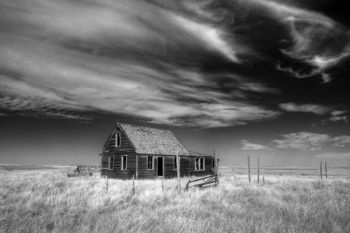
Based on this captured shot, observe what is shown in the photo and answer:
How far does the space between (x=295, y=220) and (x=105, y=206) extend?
6.32 metres

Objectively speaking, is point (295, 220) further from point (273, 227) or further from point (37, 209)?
point (37, 209)

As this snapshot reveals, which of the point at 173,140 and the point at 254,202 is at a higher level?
the point at 173,140

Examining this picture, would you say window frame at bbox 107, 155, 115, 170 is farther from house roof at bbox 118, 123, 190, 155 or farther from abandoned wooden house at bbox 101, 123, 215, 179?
house roof at bbox 118, 123, 190, 155

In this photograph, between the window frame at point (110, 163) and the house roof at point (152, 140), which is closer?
the house roof at point (152, 140)

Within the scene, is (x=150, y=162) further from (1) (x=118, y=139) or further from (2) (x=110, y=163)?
(2) (x=110, y=163)

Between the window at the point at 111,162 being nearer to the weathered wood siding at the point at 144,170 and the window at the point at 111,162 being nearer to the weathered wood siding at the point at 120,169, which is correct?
the weathered wood siding at the point at 120,169

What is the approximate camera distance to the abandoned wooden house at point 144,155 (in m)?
28.5

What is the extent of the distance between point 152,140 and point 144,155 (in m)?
3.26

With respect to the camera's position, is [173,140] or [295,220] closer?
[295,220]

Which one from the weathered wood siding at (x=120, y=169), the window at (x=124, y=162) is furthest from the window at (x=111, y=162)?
the window at (x=124, y=162)

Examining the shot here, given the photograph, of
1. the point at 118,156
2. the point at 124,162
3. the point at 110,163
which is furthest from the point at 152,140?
the point at 110,163

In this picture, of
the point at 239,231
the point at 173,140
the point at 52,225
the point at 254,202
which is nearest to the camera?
the point at 239,231

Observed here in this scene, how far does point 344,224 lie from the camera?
7758 mm

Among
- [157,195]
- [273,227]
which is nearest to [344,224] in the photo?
[273,227]
